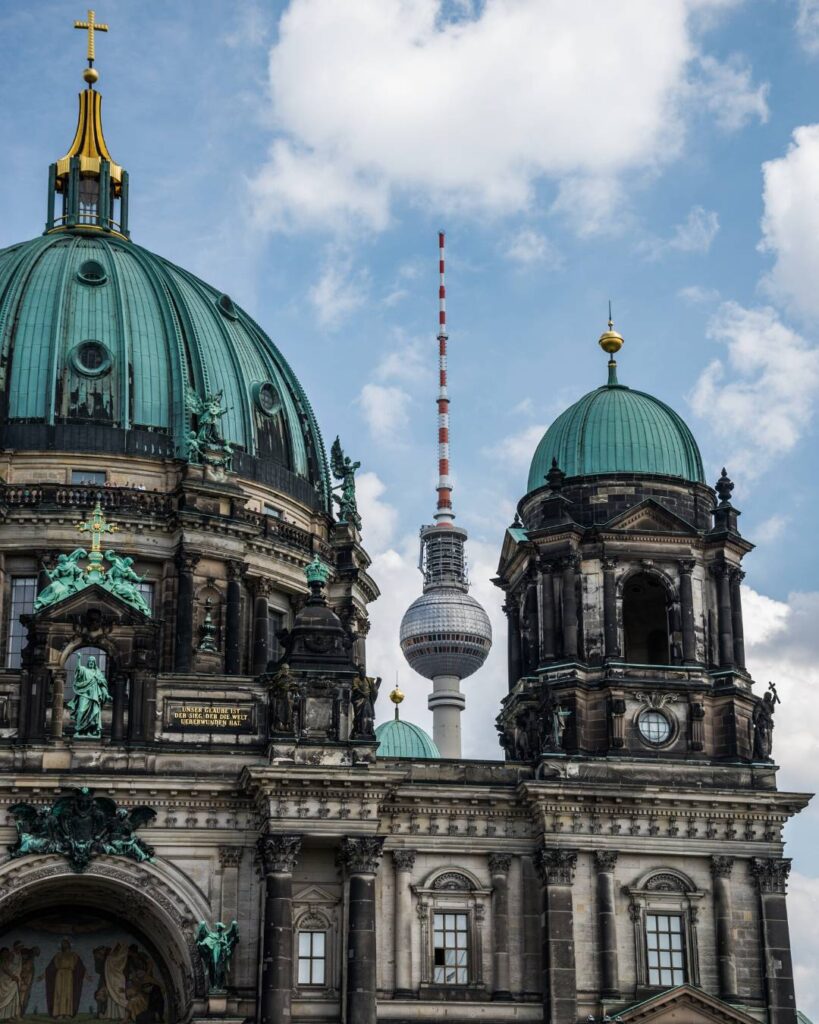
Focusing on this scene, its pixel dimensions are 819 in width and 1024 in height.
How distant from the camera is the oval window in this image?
220 ft

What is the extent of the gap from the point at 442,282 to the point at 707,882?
99999 mm

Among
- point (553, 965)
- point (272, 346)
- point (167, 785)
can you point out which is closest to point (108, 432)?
point (272, 346)

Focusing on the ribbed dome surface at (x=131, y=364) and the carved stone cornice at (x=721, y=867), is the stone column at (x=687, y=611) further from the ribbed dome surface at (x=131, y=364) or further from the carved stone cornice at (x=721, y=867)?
the ribbed dome surface at (x=131, y=364)

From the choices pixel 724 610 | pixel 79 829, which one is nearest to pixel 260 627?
pixel 79 829

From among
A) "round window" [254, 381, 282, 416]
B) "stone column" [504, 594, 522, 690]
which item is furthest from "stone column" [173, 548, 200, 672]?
"stone column" [504, 594, 522, 690]

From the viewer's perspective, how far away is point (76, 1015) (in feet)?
172

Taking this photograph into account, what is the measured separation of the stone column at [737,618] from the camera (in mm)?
55781

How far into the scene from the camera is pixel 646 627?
5947cm

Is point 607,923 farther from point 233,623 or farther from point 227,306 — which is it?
point 227,306

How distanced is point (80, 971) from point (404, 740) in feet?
71.9

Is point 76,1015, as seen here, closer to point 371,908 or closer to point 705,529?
point 371,908

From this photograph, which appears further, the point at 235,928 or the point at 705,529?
the point at 705,529

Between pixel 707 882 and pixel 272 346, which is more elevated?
pixel 272 346

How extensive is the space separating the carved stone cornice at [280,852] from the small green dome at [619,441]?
14447mm
